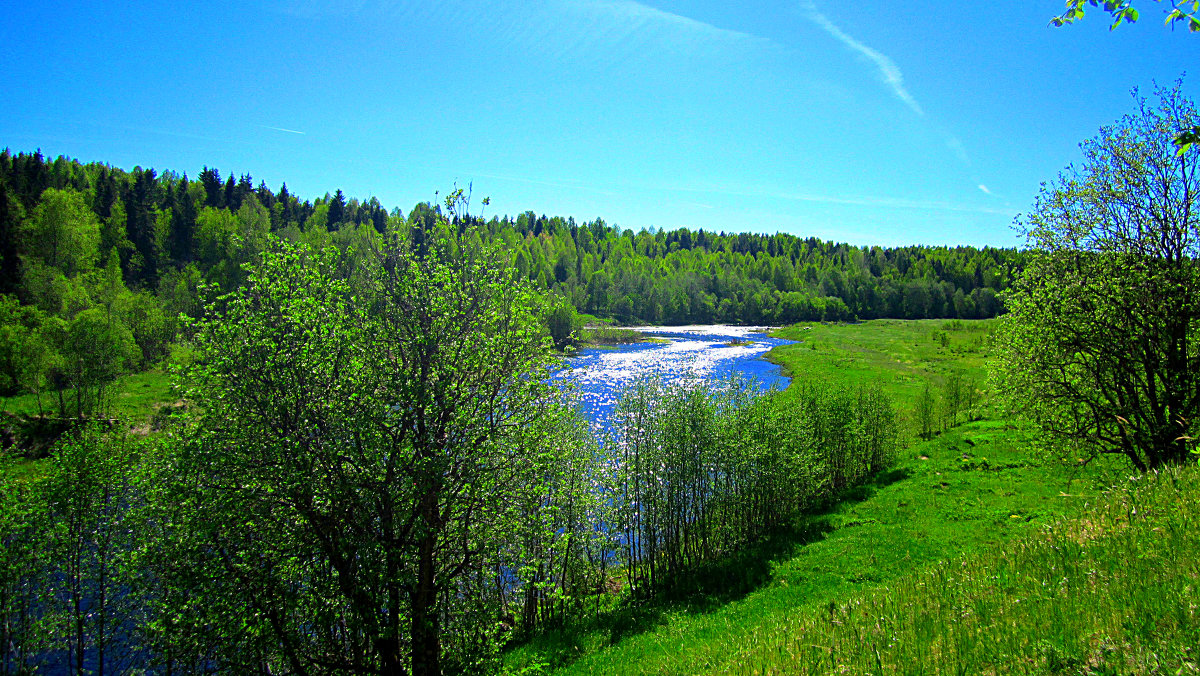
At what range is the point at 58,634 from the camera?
22.8 metres

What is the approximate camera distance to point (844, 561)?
2758 centimetres

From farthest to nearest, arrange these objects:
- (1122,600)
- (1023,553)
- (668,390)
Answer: (668,390)
(1023,553)
(1122,600)

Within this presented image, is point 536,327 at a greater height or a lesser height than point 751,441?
greater

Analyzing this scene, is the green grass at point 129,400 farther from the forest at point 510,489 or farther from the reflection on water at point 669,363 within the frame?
the reflection on water at point 669,363

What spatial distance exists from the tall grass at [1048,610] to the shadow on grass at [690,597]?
14203mm

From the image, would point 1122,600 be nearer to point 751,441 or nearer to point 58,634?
point 751,441

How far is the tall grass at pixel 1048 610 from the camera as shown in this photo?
6045 mm

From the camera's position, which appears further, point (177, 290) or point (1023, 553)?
point (177, 290)

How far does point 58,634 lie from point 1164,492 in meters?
39.6

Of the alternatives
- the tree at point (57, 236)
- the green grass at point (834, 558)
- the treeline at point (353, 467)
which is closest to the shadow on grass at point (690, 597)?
the green grass at point (834, 558)

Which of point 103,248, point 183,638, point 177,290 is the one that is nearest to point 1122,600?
point 183,638

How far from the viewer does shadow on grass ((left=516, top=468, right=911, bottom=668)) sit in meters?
23.2

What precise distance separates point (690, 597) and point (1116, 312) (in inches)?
906

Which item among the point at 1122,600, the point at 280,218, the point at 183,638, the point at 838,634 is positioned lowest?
the point at 183,638
